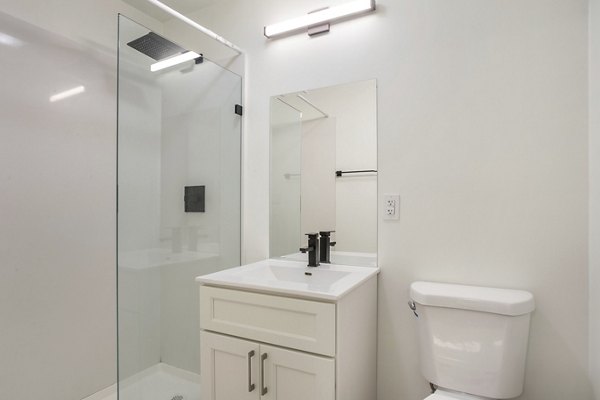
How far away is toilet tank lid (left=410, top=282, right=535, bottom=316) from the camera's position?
3.83 feet

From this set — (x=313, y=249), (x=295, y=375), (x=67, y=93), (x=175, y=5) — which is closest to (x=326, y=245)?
(x=313, y=249)

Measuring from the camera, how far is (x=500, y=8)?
137 cm

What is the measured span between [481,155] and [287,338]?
44.4 inches

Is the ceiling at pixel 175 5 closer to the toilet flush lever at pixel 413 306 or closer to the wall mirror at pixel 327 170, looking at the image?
the wall mirror at pixel 327 170

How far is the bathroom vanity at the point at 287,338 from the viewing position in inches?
45.6


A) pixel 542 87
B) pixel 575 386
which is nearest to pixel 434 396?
pixel 575 386

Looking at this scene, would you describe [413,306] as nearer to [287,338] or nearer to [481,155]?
[287,338]

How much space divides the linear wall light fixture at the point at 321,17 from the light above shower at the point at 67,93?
3.64 ft

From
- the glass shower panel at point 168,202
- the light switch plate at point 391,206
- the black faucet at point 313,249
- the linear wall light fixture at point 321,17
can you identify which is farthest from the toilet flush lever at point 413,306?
the linear wall light fixture at point 321,17

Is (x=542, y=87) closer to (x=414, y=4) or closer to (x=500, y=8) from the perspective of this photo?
(x=500, y=8)

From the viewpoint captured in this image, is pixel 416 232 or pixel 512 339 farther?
pixel 416 232

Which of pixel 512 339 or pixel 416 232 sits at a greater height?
pixel 416 232

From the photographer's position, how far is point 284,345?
123 cm

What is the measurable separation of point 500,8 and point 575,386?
156cm
